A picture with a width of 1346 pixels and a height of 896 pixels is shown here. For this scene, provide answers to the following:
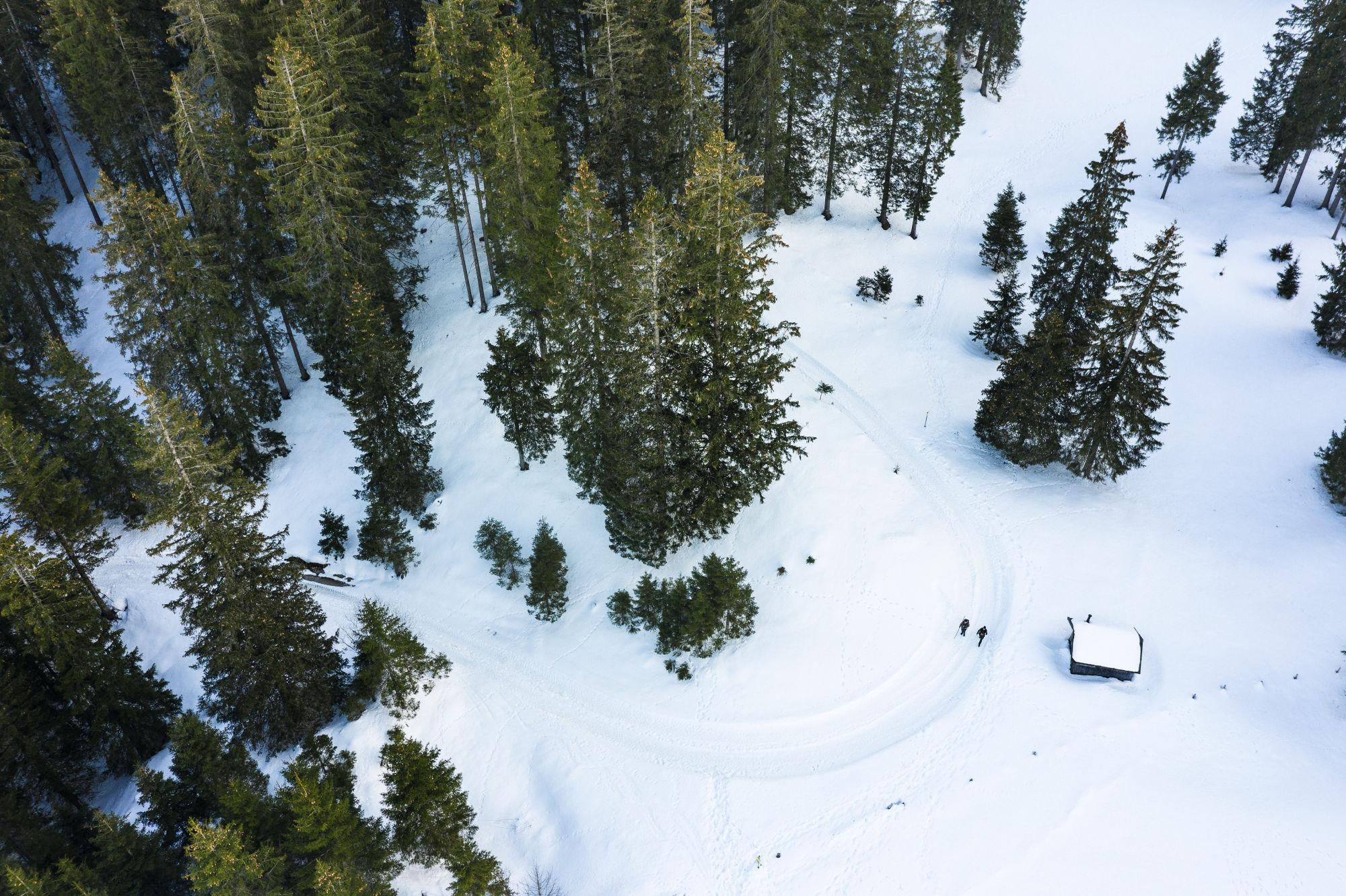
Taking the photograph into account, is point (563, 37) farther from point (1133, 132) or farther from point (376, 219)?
point (1133, 132)

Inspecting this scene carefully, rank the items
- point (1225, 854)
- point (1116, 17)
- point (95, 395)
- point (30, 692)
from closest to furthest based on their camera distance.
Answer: point (1225, 854) → point (30, 692) → point (95, 395) → point (1116, 17)

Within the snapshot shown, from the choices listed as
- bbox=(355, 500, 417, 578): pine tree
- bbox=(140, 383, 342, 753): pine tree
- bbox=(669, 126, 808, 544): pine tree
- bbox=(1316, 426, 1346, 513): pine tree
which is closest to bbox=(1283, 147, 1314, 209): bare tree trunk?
bbox=(1316, 426, 1346, 513): pine tree

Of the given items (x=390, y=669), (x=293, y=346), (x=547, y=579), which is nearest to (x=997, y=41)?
(x=547, y=579)

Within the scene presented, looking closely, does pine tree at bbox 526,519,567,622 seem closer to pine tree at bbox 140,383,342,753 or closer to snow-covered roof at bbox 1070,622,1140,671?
pine tree at bbox 140,383,342,753

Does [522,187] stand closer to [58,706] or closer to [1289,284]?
[58,706]

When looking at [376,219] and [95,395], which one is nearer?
[95,395]

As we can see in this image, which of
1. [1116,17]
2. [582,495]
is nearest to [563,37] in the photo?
[582,495]

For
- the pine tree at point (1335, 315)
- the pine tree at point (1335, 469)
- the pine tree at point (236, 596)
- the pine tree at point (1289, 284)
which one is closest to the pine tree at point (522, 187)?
the pine tree at point (236, 596)
